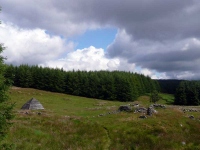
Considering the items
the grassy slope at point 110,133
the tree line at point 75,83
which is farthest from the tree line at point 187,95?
the grassy slope at point 110,133

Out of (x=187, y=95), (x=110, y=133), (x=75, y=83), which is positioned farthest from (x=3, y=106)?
(x=187, y=95)

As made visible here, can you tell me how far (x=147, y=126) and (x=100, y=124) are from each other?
6278 millimetres

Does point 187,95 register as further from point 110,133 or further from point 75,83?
point 110,133

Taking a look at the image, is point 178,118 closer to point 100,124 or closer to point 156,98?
point 100,124

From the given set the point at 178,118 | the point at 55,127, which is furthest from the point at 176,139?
the point at 55,127

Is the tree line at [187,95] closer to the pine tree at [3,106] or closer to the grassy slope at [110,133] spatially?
the grassy slope at [110,133]

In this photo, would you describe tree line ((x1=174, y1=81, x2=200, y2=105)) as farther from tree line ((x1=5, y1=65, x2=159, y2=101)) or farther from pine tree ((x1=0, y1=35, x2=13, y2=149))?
pine tree ((x1=0, y1=35, x2=13, y2=149))

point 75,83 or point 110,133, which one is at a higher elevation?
point 75,83

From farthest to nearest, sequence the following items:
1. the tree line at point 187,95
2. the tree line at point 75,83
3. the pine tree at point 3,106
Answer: the tree line at point 187,95 → the tree line at point 75,83 → the pine tree at point 3,106

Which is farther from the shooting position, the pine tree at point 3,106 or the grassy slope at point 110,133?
the grassy slope at point 110,133

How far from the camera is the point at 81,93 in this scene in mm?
105000

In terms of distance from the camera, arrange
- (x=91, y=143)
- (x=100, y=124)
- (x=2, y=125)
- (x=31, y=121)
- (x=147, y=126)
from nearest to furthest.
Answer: (x=2, y=125) → (x=91, y=143) → (x=147, y=126) → (x=100, y=124) → (x=31, y=121)

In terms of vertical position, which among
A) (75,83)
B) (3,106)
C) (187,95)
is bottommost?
(187,95)

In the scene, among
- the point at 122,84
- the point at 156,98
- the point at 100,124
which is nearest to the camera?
the point at 100,124
